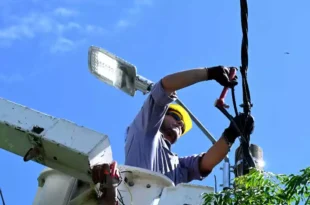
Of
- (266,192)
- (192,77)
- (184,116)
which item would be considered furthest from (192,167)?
(266,192)

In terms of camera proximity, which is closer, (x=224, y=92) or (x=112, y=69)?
(x=224, y=92)

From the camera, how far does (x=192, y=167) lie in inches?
237

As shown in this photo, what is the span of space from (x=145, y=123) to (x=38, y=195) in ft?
4.79

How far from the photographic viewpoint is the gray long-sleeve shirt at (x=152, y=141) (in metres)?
5.44

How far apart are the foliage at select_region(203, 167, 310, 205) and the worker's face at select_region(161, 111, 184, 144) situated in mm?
2439

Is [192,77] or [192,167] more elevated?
[192,77]

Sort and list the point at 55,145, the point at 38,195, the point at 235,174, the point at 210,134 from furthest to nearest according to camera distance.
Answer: the point at 210,134 → the point at 235,174 → the point at 38,195 → the point at 55,145

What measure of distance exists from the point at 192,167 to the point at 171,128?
1.50 feet

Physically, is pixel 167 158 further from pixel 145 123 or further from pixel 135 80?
pixel 135 80

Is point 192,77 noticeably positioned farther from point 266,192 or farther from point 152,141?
point 266,192

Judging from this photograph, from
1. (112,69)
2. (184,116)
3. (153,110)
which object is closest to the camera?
(153,110)

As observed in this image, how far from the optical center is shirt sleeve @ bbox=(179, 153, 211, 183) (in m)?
6.00

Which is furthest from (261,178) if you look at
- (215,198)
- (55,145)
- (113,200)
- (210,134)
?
(210,134)

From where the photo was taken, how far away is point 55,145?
3.96m
